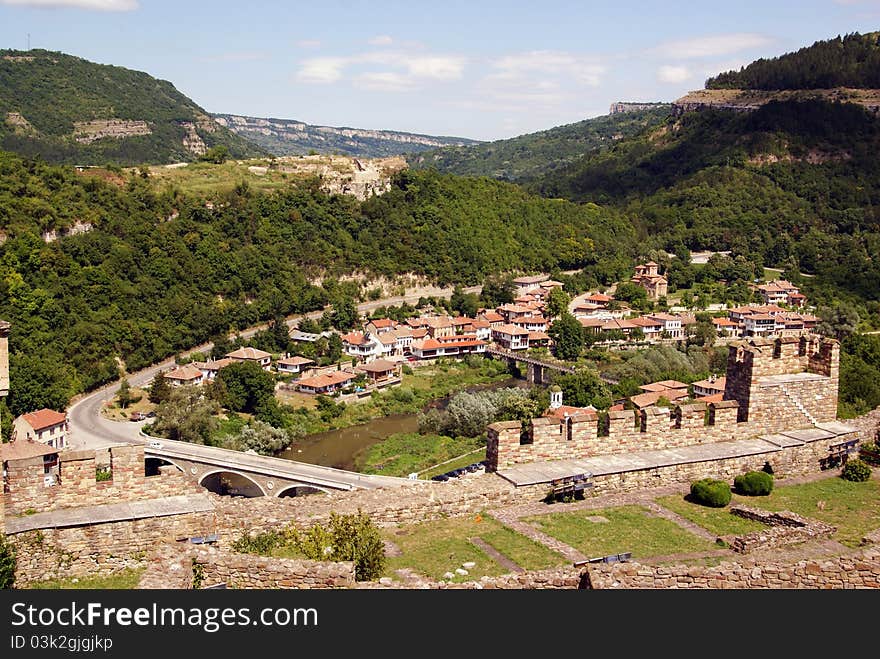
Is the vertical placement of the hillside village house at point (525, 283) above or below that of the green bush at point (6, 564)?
below

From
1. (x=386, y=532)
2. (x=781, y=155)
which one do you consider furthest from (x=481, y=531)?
(x=781, y=155)

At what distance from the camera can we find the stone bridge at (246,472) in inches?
1475

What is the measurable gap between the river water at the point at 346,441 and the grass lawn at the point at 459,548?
34.7m

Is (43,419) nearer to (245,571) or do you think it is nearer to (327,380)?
(327,380)

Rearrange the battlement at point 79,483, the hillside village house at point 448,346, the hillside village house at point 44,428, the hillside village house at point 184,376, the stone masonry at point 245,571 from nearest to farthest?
1. the stone masonry at point 245,571
2. the battlement at point 79,483
3. the hillside village house at point 44,428
4. the hillside village house at point 184,376
5. the hillside village house at point 448,346

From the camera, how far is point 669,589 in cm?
709

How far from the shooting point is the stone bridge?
123 feet

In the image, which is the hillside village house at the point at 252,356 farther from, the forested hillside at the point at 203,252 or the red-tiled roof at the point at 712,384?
the red-tiled roof at the point at 712,384

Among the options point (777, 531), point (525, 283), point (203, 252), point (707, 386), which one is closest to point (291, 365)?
point (203, 252)

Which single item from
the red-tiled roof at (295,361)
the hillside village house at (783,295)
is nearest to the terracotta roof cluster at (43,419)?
the red-tiled roof at (295,361)

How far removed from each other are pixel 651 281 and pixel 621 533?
9062 centimetres

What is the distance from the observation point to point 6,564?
28.5 ft

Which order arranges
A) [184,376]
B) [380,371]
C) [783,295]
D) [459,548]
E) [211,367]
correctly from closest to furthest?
[459,548] → [184,376] → [211,367] → [380,371] → [783,295]

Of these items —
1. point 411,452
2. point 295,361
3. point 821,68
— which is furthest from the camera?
point 821,68
